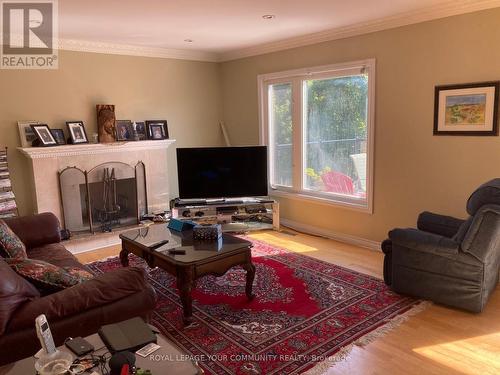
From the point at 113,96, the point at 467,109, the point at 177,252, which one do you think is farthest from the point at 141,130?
the point at 467,109

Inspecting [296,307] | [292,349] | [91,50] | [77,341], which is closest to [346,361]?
[292,349]

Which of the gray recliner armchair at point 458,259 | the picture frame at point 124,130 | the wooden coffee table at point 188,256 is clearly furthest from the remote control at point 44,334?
the picture frame at point 124,130

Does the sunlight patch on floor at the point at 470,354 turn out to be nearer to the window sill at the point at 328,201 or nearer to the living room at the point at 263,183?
the living room at the point at 263,183

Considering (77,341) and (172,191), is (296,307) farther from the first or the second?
(172,191)

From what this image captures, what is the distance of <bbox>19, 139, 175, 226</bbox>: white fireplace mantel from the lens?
4.49 m

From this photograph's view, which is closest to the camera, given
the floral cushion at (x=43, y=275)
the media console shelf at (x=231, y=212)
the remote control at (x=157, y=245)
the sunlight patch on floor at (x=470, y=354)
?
the floral cushion at (x=43, y=275)

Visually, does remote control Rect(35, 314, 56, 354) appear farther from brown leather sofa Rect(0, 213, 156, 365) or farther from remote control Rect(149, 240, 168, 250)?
remote control Rect(149, 240, 168, 250)

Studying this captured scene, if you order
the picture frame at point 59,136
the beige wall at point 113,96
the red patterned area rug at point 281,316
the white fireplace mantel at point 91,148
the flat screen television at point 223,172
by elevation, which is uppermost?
the beige wall at point 113,96

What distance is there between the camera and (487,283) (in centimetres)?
301

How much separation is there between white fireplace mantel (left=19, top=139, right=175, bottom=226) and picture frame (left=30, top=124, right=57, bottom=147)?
9 cm

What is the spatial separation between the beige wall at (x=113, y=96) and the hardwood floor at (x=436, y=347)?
396 centimetres

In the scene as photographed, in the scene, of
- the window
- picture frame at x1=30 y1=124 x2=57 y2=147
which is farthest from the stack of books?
the window

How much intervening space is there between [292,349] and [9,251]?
6.54 feet

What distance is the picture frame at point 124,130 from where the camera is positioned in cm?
518
